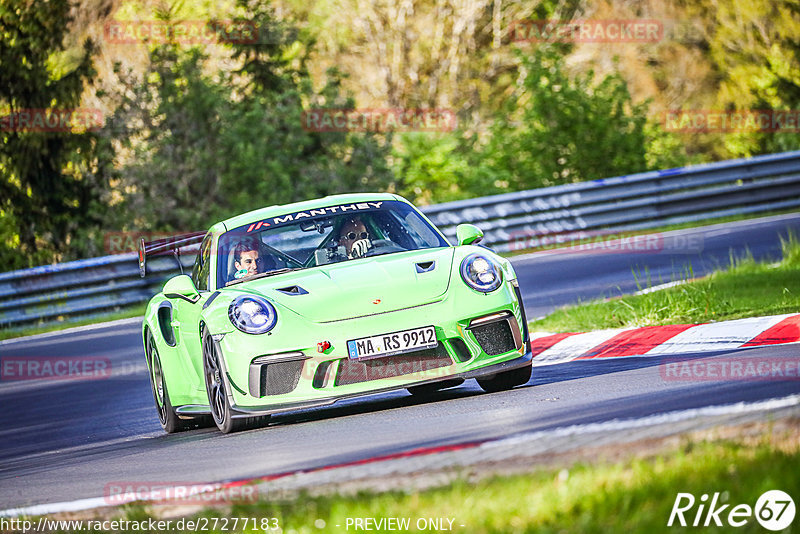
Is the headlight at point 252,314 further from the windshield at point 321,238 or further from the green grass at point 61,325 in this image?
the green grass at point 61,325

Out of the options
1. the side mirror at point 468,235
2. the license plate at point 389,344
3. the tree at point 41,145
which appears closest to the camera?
the license plate at point 389,344

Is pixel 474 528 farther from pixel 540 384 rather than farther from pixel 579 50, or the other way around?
pixel 579 50

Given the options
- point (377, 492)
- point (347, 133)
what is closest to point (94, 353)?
point (377, 492)

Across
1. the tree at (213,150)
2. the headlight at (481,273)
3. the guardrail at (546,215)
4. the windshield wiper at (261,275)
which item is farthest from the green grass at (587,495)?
the tree at (213,150)

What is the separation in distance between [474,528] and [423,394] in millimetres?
4927

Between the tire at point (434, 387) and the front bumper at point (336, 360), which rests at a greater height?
the front bumper at point (336, 360)

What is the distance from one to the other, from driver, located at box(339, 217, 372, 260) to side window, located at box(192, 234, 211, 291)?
→ 917 millimetres

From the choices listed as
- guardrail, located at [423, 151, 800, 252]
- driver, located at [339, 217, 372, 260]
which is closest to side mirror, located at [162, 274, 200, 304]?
driver, located at [339, 217, 372, 260]

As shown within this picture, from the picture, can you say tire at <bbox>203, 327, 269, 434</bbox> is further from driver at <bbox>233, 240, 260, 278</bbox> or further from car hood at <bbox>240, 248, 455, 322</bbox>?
driver at <bbox>233, 240, 260, 278</bbox>

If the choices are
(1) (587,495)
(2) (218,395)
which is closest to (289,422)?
(2) (218,395)

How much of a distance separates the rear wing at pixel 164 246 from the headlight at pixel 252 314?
1458 mm

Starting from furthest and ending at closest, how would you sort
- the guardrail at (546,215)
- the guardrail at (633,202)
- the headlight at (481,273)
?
the guardrail at (633,202), the guardrail at (546,215), the headlight at (481,273)

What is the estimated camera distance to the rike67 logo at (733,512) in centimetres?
356

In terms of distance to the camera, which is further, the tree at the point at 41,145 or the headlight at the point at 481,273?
the tree at the point at 41,145
